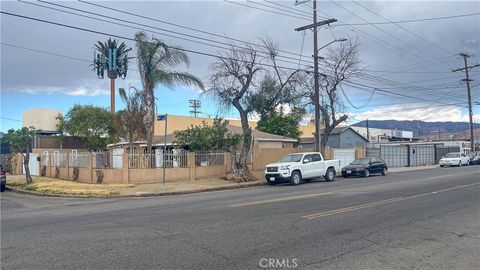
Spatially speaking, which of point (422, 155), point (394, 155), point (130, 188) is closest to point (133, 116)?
point (130, 188)

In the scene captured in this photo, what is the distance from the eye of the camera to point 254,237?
27.4ft

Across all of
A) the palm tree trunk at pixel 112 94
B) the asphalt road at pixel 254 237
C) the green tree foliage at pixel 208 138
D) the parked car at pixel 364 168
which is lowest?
the asphalt road at pixel 254 237

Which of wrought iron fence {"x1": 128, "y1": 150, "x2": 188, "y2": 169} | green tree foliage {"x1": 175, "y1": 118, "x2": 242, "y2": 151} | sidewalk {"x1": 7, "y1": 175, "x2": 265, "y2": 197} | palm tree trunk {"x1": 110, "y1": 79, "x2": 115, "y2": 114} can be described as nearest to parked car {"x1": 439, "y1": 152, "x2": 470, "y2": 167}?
green tree foliage {"x1": 175, "y1": 118, "x2": 242, "y2": 151}

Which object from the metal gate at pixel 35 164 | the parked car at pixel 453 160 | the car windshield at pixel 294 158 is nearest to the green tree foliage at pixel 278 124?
the parked car at pixel 453 160

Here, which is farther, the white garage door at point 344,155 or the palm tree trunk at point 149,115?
the white garage door at point 344,155

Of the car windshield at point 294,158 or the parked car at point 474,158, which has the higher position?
the car windshield at point 294,158

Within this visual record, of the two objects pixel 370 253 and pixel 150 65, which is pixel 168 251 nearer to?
pixel 370 253

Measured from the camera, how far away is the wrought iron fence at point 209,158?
1027 inches

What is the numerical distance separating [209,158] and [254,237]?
18450mm

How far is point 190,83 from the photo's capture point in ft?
93.0

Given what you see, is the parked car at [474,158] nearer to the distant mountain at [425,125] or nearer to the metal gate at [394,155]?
the metal gate at [394,155]

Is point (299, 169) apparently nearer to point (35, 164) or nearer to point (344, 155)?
point (344, 155)

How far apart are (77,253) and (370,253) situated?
4834 millimetres

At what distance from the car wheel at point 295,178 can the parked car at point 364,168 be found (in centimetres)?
712
